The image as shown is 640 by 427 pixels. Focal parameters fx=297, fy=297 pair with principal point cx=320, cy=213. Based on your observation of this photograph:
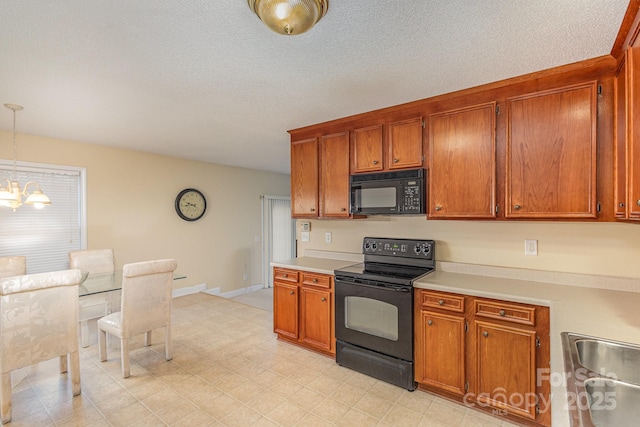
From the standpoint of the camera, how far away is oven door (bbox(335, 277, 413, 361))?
2324mm

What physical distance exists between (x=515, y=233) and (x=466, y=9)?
1.74 metres

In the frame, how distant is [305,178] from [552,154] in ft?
7.10

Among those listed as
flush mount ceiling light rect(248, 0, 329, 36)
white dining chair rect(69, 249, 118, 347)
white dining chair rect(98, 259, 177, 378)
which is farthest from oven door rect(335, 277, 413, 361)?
white dining chair rect(69, 249, 118, 347)

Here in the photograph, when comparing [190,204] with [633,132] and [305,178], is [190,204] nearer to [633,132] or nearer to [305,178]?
[305,178]

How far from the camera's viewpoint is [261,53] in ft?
5.81

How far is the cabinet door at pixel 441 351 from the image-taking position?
2139mm

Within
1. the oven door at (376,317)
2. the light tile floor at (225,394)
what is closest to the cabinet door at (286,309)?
the light tile floor at (225,394)

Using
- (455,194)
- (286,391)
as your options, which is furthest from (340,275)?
(455,194)

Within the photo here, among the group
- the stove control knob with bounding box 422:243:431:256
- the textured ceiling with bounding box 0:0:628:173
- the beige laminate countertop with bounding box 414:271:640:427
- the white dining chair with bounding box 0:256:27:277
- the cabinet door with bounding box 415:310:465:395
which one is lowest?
the cabinet door with bounding box 415:310:465:395

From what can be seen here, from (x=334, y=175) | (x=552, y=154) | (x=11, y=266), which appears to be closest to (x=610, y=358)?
(x=552, y=154)

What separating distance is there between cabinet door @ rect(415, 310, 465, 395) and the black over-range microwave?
34.5 inches

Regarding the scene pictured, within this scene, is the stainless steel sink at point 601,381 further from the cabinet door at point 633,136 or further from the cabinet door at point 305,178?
the cabinet door at point 305,178

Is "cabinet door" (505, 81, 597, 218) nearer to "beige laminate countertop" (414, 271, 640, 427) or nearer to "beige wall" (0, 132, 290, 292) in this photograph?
"beige laminate countertop" (414, 271, 640, 427)

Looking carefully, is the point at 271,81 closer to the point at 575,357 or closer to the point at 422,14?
the point at 422,14
